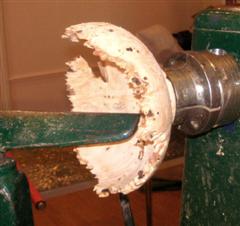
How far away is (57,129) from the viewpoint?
33 centimetres

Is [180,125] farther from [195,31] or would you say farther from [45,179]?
[45,179]

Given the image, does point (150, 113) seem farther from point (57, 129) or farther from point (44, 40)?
point (44, 40)

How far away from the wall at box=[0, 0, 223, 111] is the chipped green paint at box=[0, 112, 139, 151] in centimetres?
181

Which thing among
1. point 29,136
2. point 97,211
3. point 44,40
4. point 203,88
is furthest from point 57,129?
point 44,40

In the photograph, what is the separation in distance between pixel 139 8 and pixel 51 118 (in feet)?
7.65

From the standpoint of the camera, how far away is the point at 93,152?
1.47 feet

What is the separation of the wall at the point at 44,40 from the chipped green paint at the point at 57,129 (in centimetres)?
181

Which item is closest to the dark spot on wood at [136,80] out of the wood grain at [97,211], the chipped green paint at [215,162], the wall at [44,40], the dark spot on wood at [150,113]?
the dark spot on wood at [150,113]

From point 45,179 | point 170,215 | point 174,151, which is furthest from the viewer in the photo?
point 174,151

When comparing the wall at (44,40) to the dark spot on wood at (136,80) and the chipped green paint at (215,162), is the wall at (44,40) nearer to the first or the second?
the chipped green paint at (215,162)

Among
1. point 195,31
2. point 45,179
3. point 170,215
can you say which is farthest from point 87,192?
point 195,31

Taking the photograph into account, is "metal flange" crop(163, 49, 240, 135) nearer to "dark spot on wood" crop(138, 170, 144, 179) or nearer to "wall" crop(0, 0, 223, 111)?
"dark spot on wood" crop(138, 170, 144, 179)

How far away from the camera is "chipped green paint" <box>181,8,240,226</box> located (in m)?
0.51

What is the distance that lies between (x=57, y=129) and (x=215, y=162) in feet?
0.91
